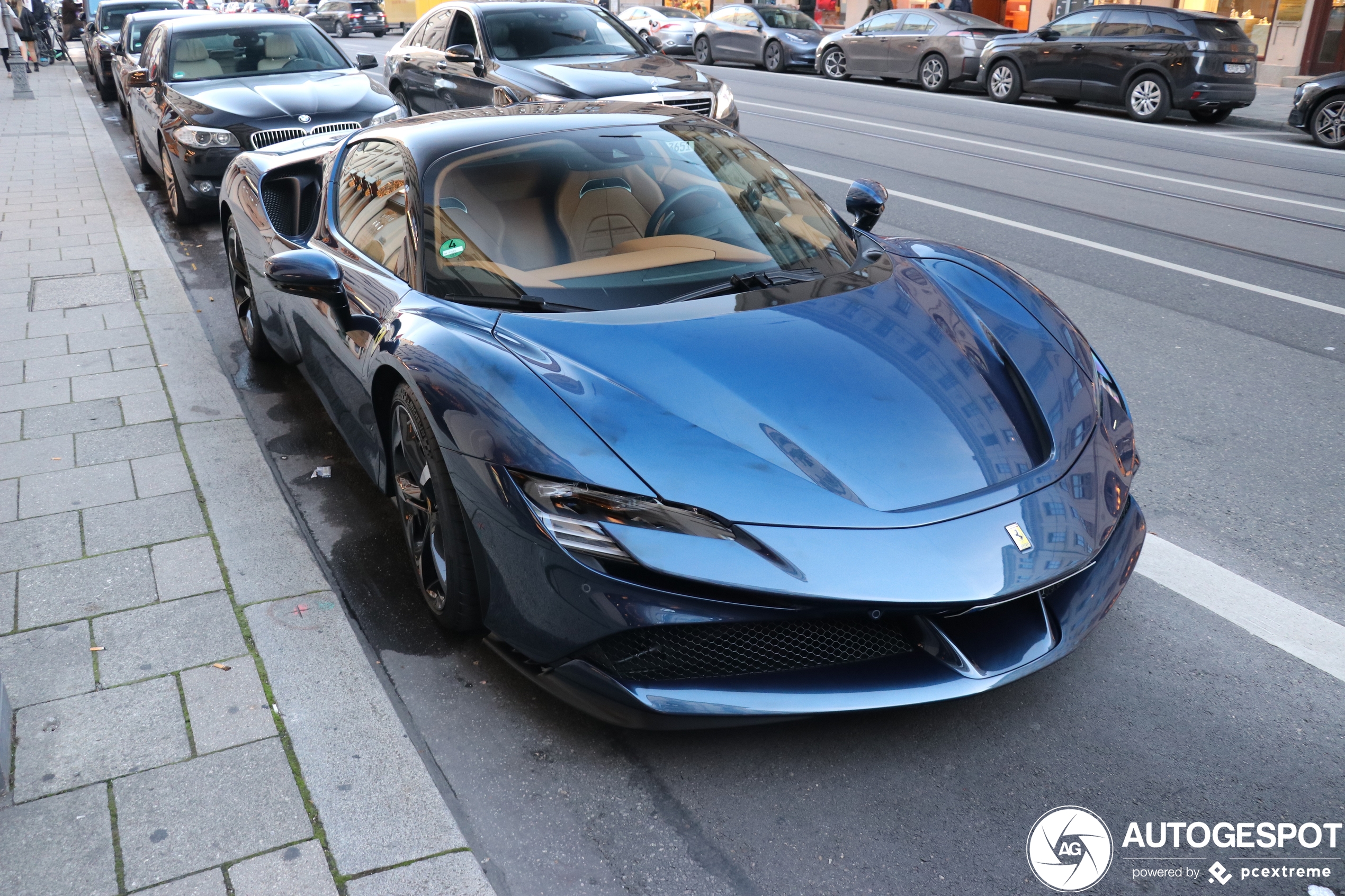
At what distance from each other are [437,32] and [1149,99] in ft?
33.1

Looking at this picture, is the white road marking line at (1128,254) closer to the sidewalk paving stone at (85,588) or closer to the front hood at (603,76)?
the front hood at (603,76)

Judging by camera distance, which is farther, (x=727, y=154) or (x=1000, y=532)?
(x=727, y=154)

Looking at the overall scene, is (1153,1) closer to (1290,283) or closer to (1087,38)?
(1087,38)

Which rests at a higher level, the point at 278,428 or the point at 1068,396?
the point at 1068,396

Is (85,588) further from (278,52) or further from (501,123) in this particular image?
(278,52)

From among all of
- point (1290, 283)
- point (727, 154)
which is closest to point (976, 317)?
point (727, 154)

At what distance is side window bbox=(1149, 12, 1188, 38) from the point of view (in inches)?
587

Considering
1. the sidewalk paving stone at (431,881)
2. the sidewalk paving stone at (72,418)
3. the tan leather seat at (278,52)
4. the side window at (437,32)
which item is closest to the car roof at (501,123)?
the sidewalk paving stone at (72,418)

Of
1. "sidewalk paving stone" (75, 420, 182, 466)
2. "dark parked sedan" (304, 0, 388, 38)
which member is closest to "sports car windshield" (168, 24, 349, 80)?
"sidewalk paving stone" (75, 420, 182, 466)

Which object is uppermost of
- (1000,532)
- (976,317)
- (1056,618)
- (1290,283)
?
(976,317)

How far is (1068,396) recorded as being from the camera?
298 cm

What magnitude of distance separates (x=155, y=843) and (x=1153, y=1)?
24472 mm


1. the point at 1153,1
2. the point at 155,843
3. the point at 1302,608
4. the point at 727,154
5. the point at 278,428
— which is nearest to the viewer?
the point at 155,843

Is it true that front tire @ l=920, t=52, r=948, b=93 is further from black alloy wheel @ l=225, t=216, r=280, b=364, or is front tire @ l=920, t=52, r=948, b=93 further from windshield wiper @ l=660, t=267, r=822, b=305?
windshield wiper @ l=660, t=267, r=822, b=305
